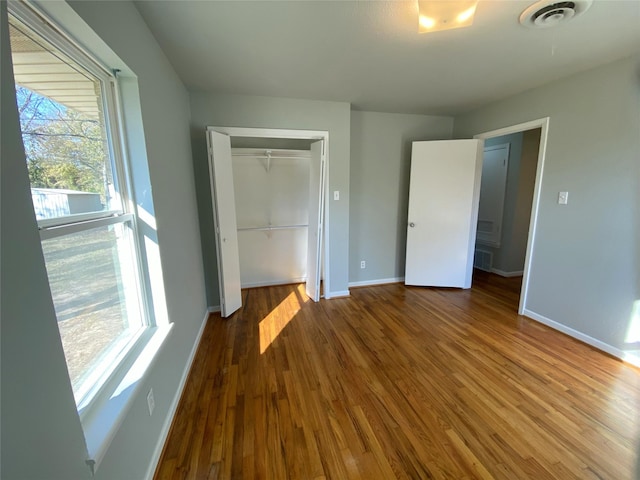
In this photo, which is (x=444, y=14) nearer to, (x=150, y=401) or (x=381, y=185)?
(x=381, y=185)

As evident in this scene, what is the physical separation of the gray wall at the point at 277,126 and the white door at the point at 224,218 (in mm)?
230

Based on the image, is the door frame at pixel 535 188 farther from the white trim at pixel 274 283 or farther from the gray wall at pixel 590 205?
the white trim at pixel 274 283

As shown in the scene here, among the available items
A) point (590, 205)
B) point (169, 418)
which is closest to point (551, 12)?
point (590, 205)

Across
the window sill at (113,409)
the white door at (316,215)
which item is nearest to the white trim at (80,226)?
the window sill at (113,409)

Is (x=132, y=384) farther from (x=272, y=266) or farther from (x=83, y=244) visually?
(x=272, y=266)

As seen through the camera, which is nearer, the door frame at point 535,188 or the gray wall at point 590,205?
the gray wall at point 590,205

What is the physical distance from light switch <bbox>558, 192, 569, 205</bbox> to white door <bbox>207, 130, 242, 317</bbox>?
3.28 meters

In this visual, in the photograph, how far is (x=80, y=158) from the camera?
1.06 metres

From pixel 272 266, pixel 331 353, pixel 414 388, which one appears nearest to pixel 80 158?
pixel 331 353

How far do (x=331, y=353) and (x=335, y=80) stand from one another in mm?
2454

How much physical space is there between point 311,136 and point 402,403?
8.77 ft

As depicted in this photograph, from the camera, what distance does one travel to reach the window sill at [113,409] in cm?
85

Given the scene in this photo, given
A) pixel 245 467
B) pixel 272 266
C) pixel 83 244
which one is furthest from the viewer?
pixel 272 266

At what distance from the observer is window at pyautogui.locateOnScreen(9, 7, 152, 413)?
2.80ft
